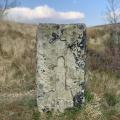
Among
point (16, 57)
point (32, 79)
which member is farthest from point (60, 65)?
point (16, 57)

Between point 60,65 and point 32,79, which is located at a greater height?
point 60,65

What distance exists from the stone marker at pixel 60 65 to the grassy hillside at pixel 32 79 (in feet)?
0.79

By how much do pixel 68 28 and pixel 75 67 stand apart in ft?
2.71

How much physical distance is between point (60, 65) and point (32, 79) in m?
4.23

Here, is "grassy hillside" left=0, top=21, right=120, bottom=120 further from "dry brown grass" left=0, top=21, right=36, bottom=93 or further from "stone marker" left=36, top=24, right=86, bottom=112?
"stone marker" left=36, top=24, right=86, bottom=112

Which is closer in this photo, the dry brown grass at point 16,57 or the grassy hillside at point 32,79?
the grassy hillside at point 32,79

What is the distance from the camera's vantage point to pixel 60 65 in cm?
800

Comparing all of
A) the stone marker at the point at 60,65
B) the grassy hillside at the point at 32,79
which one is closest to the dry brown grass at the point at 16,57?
the grassy hillside at the point at 32,79

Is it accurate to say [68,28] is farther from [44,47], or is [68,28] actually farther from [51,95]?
[51,95]

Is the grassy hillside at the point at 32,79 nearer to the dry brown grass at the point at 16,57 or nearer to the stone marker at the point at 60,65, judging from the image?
the dry brown grass at the point at 16,57

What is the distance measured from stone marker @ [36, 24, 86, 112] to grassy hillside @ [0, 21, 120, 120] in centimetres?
24

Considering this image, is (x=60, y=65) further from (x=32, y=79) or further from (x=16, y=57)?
(x=16, y=57)

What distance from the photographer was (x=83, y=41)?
805cm

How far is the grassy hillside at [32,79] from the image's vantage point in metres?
7.89
